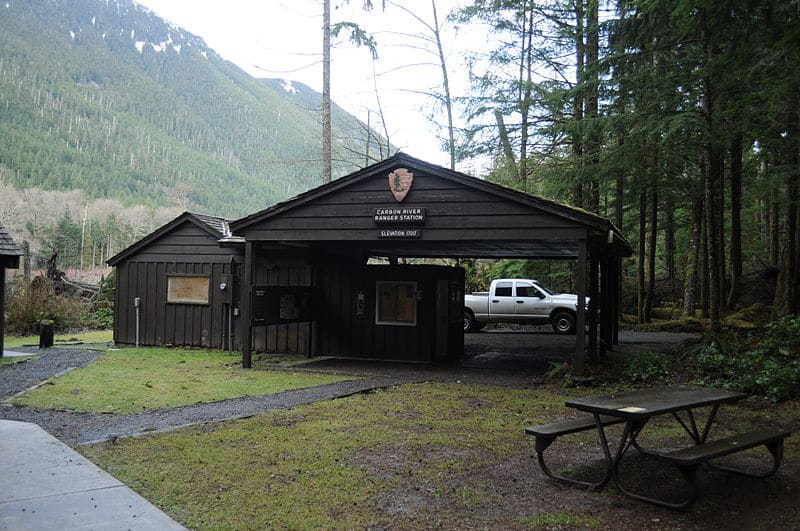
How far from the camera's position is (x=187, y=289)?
17.1 metres

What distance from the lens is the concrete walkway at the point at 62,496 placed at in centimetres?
432

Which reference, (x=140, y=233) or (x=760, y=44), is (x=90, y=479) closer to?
(x=760, y=44)

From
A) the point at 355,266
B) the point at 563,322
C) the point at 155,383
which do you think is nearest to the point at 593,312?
the point at 355,266

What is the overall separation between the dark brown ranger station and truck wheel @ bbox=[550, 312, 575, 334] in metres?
4.78

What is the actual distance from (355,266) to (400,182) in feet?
11.6

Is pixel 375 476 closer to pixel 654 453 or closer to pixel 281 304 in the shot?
pixel 654 453

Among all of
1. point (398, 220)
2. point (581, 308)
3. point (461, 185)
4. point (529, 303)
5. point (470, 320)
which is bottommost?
point (470, 320)

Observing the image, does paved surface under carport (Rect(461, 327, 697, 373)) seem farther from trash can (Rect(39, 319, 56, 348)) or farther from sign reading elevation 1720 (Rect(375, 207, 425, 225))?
trash can (Rect(39, 319, 56, 348))

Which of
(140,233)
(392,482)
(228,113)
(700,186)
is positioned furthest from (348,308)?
(228,113)

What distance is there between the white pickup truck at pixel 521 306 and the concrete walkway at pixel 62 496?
17.7 meters

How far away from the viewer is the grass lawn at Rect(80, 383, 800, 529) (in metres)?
4.60

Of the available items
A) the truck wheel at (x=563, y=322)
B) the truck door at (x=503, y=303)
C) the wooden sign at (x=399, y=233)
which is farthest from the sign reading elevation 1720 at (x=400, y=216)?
the truck wheel at (x=563, y=322)

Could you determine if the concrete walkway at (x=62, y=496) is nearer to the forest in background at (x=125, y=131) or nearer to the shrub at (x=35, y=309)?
the shrub at (x=35, y=309)

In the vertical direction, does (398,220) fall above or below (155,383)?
above
